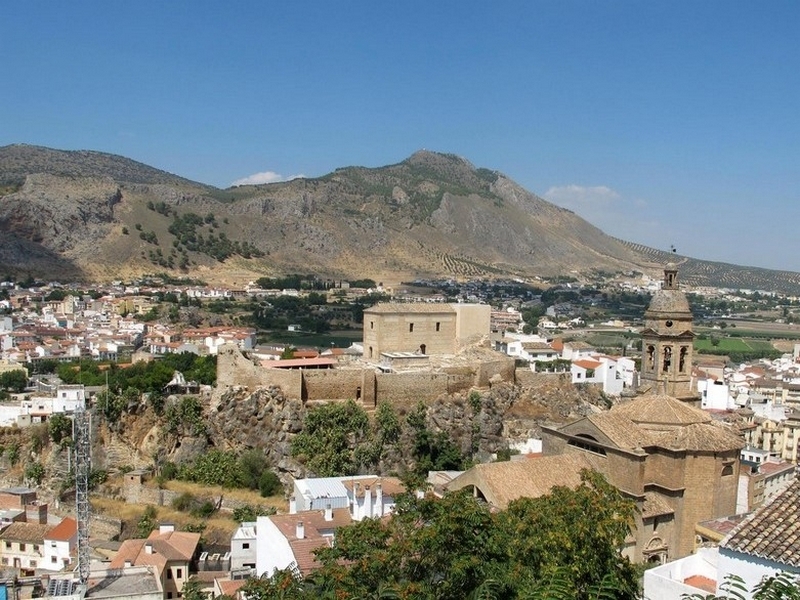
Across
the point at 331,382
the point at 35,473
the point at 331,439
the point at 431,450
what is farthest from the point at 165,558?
the point at 35,473

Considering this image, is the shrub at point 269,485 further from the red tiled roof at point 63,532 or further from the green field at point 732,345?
the green field at point 732,345

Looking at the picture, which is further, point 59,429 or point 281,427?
point 59,429

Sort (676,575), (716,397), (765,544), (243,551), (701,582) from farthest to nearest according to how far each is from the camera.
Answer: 1. (716,397)
2. (243,551)
3. (676,575)
4. (701,582)
5. (765,544)

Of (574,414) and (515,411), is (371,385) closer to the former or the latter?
(515,411)

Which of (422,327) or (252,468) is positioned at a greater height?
(422,327)

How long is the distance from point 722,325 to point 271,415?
316ft

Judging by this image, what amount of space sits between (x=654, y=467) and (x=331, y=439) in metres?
12.8

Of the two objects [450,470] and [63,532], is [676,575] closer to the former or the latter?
[450,470]

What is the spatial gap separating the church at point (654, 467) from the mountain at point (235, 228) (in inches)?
3792

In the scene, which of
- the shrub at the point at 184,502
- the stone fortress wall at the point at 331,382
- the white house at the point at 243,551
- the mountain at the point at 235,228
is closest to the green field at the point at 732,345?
the stone fortress wall at the point at 331,382

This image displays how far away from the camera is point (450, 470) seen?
28.9 m

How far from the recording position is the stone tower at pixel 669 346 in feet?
81.4

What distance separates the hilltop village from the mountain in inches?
2119

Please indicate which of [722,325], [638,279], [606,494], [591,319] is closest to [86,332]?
[606,494]
